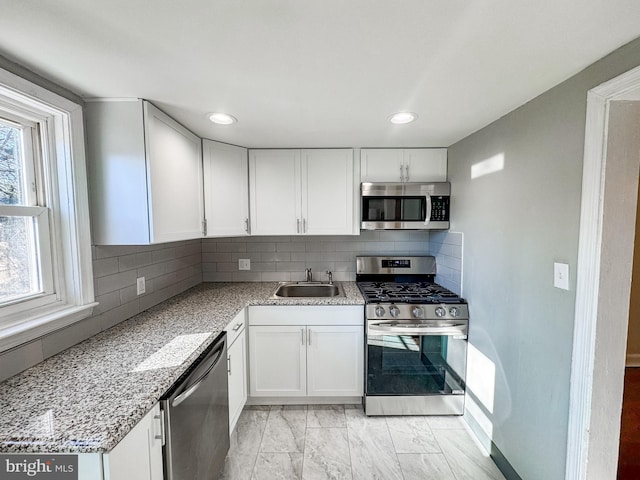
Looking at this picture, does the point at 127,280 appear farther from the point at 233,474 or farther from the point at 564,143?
the point at 564,143

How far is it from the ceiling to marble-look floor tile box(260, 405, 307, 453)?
2183 millimetres

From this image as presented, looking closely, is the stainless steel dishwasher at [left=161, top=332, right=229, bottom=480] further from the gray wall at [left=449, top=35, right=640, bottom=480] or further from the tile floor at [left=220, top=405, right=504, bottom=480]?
the gray wall at [left=449, top=35, right=640, bottom=480]

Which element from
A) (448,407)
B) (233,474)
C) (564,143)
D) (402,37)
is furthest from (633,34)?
(233,474)

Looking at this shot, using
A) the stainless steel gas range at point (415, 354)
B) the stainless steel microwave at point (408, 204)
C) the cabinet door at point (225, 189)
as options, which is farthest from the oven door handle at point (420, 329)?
the cabinet door at point (225, 189)

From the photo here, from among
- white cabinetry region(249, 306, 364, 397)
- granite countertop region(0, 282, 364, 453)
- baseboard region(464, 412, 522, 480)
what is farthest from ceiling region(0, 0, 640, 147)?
baseboard region(464, 412, 522, 480)

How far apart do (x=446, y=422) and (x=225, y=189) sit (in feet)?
8.38

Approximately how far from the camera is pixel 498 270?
1.71m

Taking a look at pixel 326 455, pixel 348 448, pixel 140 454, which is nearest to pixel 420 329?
pixel 348 448

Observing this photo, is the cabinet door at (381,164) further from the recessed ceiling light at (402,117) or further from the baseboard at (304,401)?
the baseboard at (304,401)

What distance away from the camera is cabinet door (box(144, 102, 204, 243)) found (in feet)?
4.97

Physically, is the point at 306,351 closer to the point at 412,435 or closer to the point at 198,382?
the point at 412,435

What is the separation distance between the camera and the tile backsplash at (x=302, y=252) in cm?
273

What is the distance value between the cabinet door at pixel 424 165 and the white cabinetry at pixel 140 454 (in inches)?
91.9

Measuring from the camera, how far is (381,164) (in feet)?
7.93
